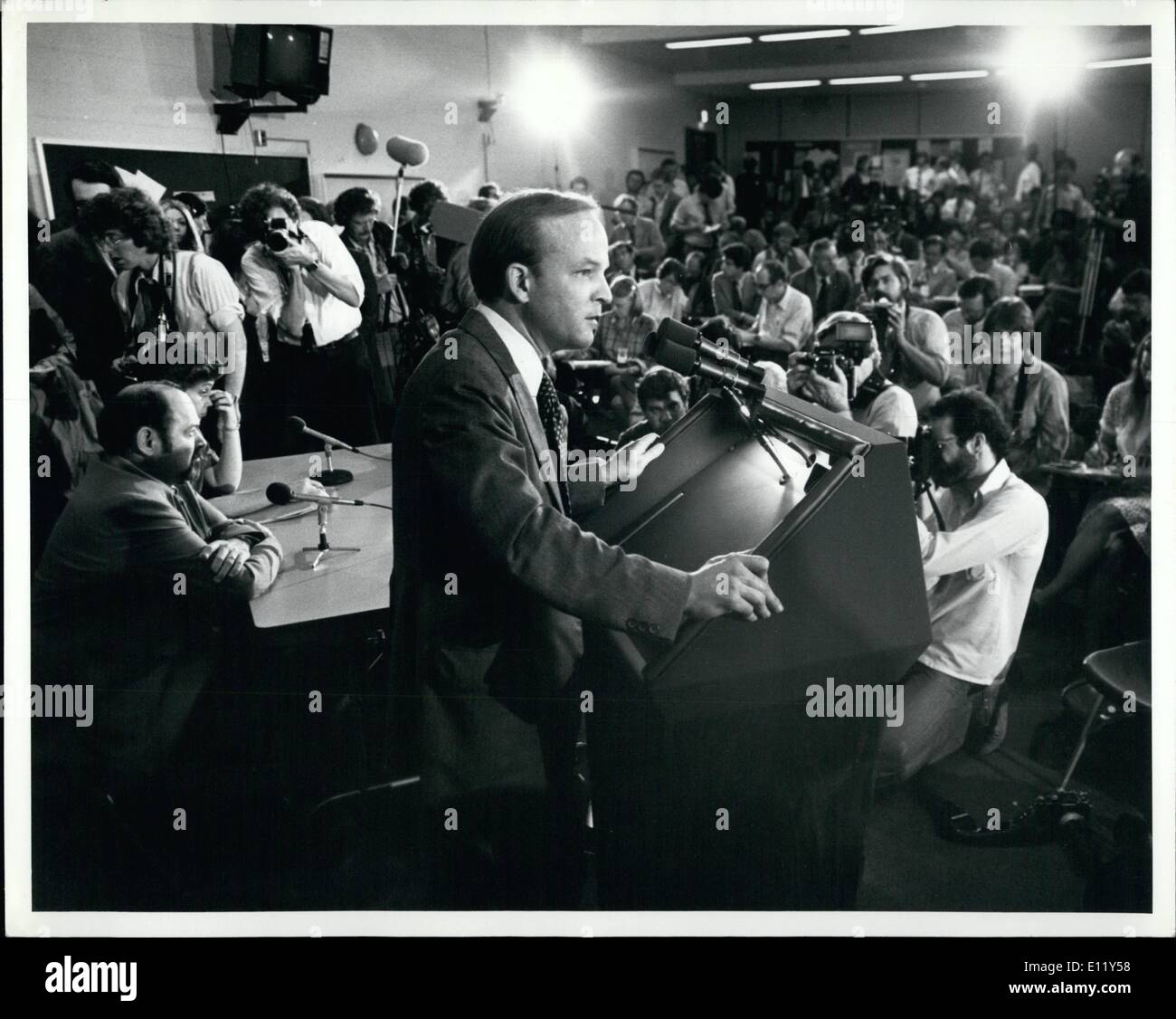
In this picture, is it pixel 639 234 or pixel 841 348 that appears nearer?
pixel 841 348

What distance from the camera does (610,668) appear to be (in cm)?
192

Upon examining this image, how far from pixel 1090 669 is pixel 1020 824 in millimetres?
389

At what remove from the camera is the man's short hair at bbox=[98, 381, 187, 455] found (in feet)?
7.25

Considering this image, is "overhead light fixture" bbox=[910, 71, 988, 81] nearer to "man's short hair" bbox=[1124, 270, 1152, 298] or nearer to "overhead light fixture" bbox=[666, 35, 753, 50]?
"overhead light fixture" bbox=[666, 35, 753, 50]


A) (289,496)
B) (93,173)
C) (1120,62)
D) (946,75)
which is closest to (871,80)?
(946,75)

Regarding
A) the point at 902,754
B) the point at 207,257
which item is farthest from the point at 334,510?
the point at 902,754


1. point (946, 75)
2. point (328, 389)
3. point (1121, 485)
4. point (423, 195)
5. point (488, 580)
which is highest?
point (946, 75)

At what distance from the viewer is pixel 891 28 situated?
2373mm

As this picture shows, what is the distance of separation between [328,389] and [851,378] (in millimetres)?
1322

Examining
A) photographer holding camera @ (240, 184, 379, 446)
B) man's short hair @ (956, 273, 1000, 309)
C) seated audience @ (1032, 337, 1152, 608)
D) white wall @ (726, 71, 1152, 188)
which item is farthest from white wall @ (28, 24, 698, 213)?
seated audience @ (1032, 337, 1152, 608)

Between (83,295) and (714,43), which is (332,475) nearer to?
(83,295)

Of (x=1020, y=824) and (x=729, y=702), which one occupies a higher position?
(x=729, y=702)

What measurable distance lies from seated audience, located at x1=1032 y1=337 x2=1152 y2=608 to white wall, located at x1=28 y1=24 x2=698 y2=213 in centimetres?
134
